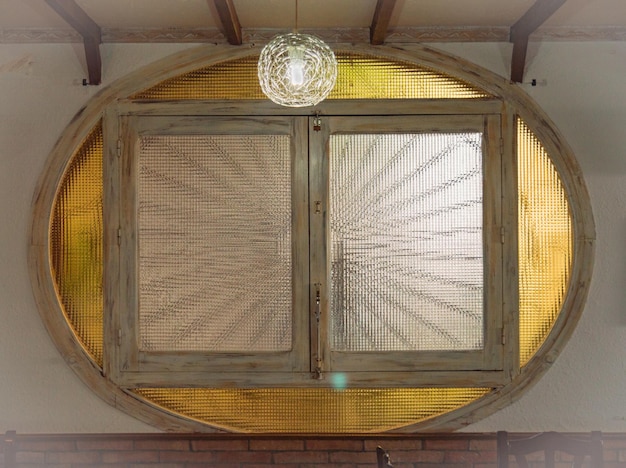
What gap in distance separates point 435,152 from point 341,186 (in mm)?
534

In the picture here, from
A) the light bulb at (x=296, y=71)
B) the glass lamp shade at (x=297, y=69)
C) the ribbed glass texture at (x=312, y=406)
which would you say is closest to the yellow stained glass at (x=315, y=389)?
the ribbed glass texture at (x=312, y=406)

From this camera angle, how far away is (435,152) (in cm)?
360

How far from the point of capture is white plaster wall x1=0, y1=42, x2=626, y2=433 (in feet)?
11.8

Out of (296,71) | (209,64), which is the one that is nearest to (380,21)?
(296,71)

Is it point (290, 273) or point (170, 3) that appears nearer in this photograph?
point (170, 3)

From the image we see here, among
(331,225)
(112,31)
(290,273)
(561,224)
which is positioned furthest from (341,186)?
(112,31)

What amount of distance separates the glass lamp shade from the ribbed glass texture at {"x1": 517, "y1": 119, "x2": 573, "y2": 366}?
1322 millimetres

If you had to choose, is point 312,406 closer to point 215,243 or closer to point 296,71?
point 215,243

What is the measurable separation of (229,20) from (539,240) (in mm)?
1965

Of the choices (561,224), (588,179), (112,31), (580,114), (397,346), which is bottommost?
(397,346)

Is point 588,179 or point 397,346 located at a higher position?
point 588,179

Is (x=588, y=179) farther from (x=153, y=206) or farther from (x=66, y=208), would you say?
(x=66, y=208)

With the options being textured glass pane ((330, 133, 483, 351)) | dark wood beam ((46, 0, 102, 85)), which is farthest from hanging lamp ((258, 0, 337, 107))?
dark wood beam ((46, 0, 102, 85))

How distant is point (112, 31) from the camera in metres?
3.58
